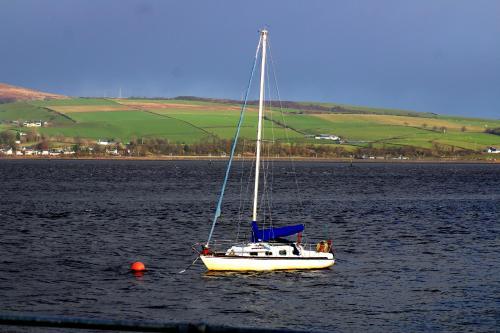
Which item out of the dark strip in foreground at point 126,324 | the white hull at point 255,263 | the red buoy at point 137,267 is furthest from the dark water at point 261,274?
the dark strip in foreground at point 126,324

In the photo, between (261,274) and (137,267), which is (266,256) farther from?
(137,267)

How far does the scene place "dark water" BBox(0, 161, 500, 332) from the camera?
3158 cm

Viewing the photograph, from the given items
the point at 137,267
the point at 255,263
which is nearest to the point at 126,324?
the point at 255,263

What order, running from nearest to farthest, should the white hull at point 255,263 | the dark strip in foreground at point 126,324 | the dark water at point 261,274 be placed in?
the dark strip in foreground at point 126,324 < the dark water at point 261,274 < the white hull at point 255,263

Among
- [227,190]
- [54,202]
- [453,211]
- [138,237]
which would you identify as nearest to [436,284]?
[138,237]

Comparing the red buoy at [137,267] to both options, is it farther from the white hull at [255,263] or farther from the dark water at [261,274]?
the white hull at [255,263]

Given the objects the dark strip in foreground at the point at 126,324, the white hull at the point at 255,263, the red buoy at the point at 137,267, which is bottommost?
the red buoy at the point at 137,267

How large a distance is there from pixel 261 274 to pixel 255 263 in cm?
61

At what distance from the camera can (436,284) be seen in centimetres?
3894

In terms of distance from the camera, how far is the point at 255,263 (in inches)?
1625

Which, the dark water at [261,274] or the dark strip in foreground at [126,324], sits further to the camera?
the dark water at [261,274]

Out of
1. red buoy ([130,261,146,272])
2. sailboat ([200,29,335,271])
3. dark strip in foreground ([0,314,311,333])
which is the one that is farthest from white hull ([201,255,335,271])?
dark strip in foreground ([0,314,311,333])

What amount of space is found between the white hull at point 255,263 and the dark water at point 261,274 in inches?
22.0

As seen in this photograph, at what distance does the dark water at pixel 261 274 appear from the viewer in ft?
104
